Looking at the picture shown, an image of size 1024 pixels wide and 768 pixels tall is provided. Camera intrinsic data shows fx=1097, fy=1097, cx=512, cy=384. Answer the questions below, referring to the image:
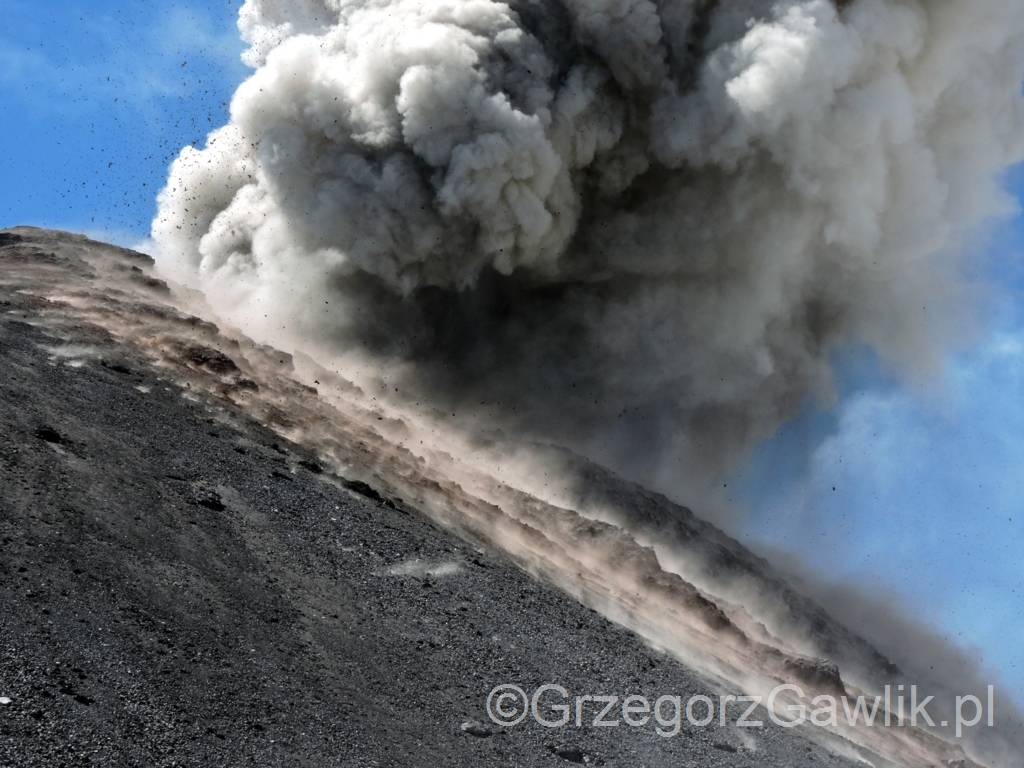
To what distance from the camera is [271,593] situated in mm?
12055

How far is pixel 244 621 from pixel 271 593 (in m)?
0.87

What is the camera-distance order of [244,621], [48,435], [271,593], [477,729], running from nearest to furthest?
[477,729], [244,621], [271,593], [48,435]

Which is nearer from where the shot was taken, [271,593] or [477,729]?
[477,729]

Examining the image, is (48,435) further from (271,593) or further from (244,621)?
(244,621)

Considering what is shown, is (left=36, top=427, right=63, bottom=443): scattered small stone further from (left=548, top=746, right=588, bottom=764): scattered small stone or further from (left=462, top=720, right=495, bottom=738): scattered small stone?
(left=548, top=746, right=588, bottom=764): scattered small stone

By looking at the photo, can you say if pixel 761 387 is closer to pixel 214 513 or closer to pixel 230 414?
pixel 230 414

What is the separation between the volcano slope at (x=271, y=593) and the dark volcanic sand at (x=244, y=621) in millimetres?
31

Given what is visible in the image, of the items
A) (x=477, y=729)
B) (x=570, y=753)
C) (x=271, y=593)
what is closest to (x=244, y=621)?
(x=271, y=593)

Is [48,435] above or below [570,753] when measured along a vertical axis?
above

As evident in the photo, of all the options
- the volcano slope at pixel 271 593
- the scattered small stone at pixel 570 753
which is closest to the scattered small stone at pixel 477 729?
the volcano slope at pixel 271 593

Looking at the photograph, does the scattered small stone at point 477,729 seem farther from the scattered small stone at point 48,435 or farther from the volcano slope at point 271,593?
the scattered small stone at point 48,435

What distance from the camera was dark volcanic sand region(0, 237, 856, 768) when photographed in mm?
9188

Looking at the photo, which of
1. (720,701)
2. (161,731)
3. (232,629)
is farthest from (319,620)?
(720,701)

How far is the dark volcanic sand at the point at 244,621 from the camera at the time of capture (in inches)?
362
